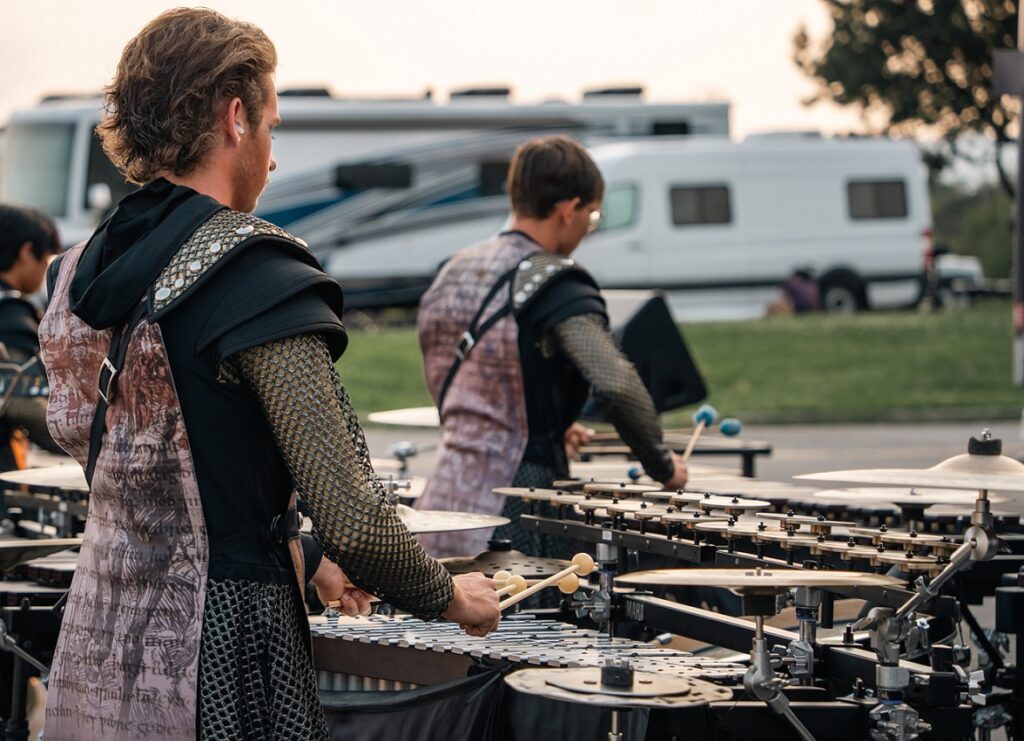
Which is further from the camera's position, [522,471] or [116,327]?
[522,471]

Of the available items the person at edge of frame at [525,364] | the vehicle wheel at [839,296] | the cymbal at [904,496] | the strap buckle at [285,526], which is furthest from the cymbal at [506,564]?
the vehicle wheel at [839,296]

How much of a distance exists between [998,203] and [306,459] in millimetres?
53482

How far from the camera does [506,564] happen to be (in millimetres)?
4387

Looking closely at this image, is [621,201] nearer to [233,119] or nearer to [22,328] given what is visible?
[22,328]

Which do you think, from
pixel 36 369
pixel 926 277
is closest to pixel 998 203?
pixel 926 277

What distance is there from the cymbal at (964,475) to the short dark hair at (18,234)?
3.50m

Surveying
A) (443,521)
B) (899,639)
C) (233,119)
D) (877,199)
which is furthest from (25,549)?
(877,199)

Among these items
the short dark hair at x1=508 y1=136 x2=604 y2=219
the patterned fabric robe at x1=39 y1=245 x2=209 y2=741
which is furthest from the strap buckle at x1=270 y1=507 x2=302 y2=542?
the short dark hair at x1=508 y1=136 x2=604 y2=219

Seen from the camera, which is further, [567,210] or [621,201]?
[621,201]

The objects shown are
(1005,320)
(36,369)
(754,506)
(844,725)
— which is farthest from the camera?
(1005,320)

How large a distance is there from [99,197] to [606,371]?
16.3 m

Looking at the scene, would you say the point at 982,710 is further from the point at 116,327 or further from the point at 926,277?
the point at 926,277

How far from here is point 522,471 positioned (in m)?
5.03

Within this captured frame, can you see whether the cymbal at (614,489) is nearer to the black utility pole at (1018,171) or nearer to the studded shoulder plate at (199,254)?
the studded shoulder plate at (199,254)
